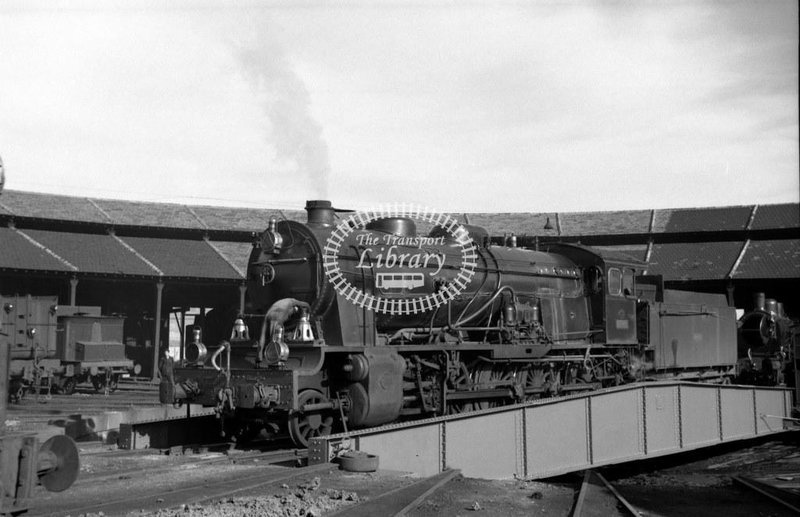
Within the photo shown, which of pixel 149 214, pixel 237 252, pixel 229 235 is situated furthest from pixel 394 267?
pixel 149 214

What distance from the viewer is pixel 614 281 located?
16703mm

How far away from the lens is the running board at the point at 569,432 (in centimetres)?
1084

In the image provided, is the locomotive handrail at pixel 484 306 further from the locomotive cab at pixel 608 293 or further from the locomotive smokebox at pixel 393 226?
the locomotive cab at pixel 608 293

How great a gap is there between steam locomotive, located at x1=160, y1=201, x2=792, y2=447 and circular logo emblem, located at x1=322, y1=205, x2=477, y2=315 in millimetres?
24

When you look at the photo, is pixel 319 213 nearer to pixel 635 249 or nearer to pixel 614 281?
pixel 614 281

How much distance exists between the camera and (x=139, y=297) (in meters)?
32.6

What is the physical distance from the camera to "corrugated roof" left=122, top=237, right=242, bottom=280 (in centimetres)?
2972

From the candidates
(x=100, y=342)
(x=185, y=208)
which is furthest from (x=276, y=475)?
(x=185, y=208)

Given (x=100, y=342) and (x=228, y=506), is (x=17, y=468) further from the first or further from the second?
(x=100, y=342)

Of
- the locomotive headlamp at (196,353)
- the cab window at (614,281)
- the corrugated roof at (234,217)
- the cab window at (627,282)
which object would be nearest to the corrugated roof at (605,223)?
the corrugated roof at (234,217)

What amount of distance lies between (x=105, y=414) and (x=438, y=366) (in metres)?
7.91

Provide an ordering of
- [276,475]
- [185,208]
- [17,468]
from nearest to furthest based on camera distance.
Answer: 1. [17,468]
2. [276,475]
3. [185,208]

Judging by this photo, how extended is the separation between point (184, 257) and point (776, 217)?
2768cm

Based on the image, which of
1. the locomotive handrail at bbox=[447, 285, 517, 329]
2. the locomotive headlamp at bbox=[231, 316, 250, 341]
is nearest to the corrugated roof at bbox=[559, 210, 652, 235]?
the locomotive handrail at bbox=[447, 285, 517, 329]
